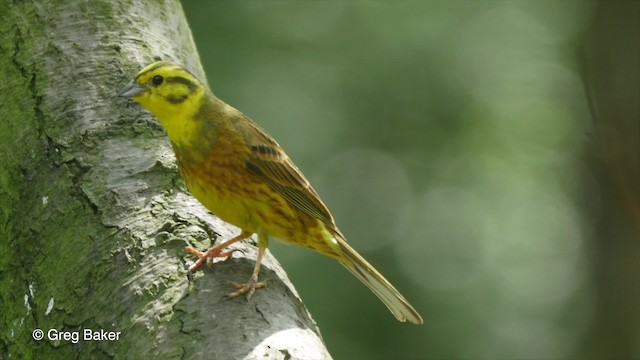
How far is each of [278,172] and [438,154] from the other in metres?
5.88

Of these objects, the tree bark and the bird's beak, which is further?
the bird's beak

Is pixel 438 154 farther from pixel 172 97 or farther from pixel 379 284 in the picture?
pixel 172 97

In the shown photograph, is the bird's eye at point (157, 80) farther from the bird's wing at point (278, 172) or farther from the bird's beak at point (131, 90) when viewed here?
the bird's wing at point (278, 172)

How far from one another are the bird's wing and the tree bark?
1.15ft

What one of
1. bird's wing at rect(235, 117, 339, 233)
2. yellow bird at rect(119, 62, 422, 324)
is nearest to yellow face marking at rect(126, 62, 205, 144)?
yellow bird at rect(119, 62, 422, 324)

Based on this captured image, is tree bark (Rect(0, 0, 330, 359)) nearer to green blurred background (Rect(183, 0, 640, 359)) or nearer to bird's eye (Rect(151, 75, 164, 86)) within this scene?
bird's eye (Rect(151, 75, 164, 86))

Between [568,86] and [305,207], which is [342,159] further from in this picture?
[305,207]

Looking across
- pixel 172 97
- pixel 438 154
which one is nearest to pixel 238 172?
pixel 172 97

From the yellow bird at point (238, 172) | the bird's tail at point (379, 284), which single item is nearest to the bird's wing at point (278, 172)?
the yellow bird at point (238, 172)

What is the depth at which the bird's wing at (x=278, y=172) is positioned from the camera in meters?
4.36

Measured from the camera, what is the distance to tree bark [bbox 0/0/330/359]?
324 centimetres

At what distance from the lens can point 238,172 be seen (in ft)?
14.0

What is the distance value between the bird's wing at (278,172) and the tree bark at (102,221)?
35 centimetres

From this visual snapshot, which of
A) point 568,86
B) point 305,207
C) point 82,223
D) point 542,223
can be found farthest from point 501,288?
point 82,223
